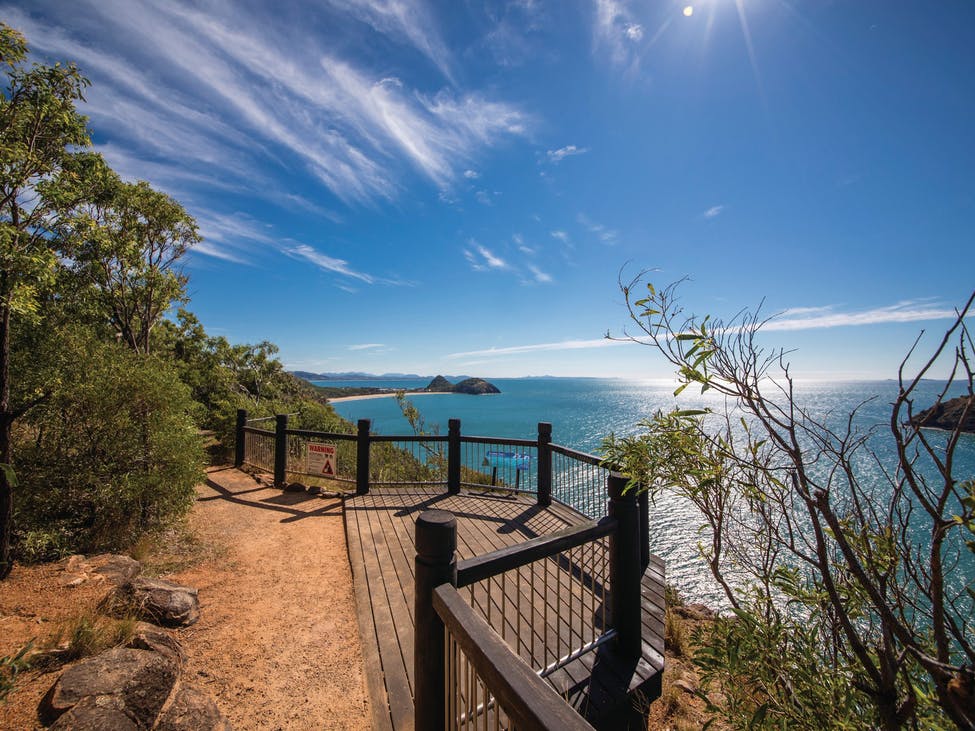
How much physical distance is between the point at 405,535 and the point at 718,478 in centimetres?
477

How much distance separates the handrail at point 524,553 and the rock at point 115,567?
14.7 feet

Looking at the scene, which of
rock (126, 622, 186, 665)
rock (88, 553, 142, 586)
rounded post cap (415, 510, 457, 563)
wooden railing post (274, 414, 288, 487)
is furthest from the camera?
wooden railing post (274, 414, 288, 487)

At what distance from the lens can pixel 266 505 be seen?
7508mm

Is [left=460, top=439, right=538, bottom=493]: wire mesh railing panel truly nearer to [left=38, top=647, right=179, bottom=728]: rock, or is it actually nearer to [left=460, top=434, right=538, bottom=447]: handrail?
[left=460, top=434, right=538, bottom=447]: handrail

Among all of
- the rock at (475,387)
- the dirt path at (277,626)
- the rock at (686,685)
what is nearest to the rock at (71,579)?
the dirt path at (277,626)

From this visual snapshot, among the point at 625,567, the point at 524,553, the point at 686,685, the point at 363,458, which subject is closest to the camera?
the point at 524,553

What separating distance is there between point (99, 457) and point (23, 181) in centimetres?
346

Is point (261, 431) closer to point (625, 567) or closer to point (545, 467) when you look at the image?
point (545, 467)

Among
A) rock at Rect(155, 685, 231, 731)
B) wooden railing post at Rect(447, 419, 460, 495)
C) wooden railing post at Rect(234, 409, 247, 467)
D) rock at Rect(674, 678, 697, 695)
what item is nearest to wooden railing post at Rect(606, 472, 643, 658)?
rock at Rect(674, 678, 697, 695)

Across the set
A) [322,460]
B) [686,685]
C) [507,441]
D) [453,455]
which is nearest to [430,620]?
[686,685]

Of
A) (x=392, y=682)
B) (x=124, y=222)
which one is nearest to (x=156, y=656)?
(x=392, y=682)

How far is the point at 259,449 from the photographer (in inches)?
384

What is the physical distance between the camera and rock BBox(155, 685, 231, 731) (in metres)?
2.53

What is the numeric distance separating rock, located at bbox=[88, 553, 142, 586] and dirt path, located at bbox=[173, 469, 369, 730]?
1.55 feet
